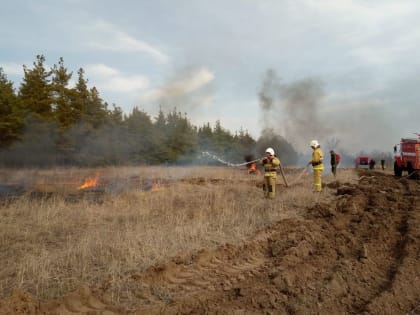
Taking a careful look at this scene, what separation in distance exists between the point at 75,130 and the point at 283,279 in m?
27.5

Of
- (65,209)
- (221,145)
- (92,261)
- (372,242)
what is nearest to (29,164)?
(65,209)

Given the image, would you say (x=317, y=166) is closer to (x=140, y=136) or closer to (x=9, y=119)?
(x=140, y=136)

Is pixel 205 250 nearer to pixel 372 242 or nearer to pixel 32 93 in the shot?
pixel 372 242

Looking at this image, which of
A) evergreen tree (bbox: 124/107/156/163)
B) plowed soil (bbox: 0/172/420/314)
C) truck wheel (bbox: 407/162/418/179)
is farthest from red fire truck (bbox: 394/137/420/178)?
evergreen tree (bbox: 124/107/156/163)

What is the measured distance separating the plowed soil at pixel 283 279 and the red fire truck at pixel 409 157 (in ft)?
56.5

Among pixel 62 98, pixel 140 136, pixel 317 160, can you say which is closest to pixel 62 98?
pixel 62 98

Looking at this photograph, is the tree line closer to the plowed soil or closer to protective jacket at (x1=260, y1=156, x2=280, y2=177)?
protective jacket at (x1=260, y1=156, x2=280, y2=177)

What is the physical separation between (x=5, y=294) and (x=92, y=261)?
125 centimetres

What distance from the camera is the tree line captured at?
82.7 feet

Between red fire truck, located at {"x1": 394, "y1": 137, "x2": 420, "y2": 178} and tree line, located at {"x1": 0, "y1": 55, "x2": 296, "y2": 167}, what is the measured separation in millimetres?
9383

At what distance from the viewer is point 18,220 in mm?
7754

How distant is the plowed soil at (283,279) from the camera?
3688 millimetres

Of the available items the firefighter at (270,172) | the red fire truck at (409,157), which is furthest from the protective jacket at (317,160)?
the red fire truck at (409,157)

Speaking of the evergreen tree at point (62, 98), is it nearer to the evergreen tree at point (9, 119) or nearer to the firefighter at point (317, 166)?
the evergreen tree at point (9, 119)
